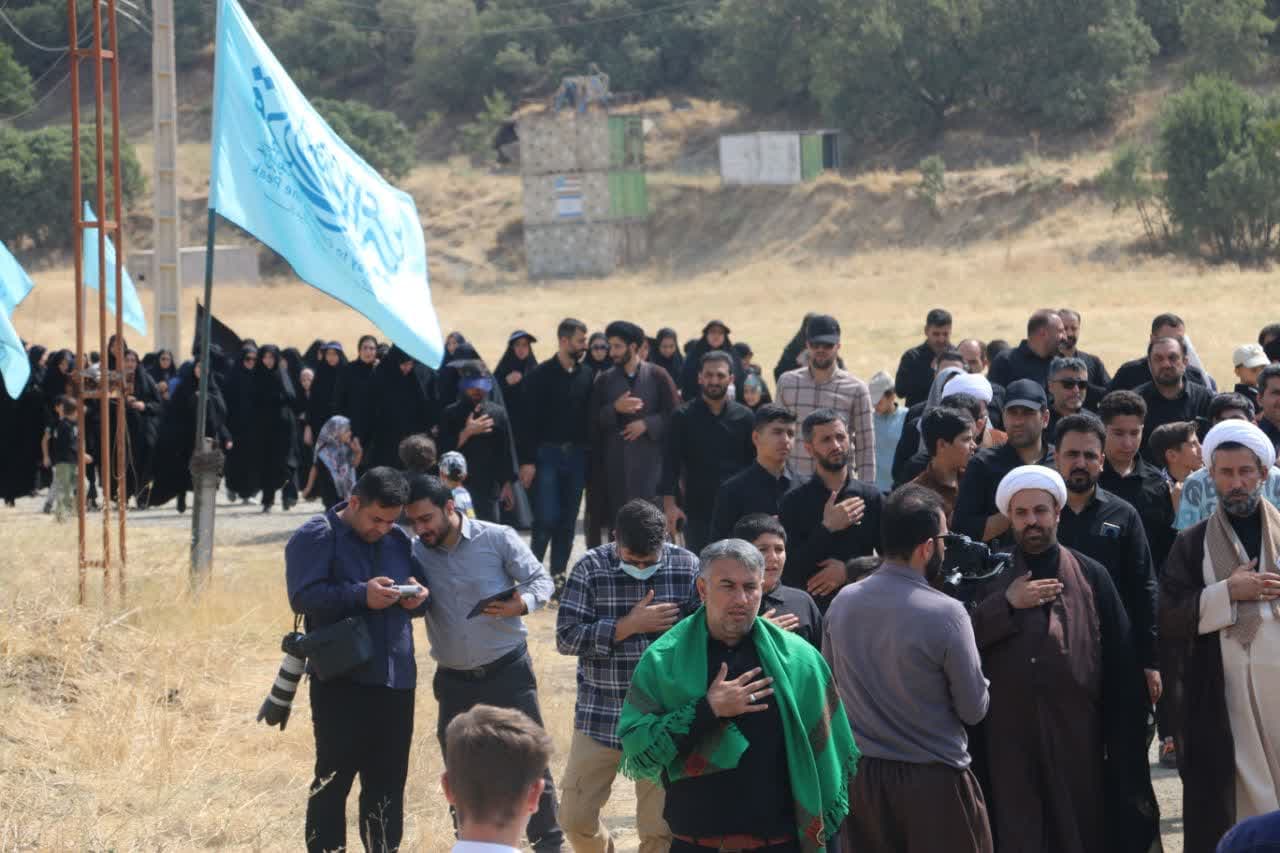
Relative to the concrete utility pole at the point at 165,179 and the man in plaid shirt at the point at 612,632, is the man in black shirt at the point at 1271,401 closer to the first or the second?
the man in plaid shirt at the point at 612,632

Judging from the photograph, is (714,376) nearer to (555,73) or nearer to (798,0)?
(798,0)

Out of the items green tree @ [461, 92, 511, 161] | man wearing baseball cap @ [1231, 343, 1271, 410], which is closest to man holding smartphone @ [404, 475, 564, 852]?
man wearing baseball cap @ [1231, 343, 1271, 410]

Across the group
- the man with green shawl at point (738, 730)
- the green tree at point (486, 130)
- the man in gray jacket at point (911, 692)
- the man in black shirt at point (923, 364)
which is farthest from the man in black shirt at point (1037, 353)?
the green tree at point (486, 130)

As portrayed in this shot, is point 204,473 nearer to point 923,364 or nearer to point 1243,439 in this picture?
point 923,364

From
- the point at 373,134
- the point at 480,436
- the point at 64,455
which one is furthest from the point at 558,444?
the point at 373,134

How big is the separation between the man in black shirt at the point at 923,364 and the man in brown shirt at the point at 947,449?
17.9 ft

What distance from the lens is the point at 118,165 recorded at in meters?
9.54

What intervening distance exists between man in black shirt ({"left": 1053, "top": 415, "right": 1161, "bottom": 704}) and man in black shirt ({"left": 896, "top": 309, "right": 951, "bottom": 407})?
6187 millimetres

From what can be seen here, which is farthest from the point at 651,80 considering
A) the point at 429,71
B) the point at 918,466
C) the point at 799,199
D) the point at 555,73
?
the point at 918,466

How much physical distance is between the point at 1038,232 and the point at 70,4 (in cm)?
5498

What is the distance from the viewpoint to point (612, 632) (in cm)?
606

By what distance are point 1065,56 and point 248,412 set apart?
6433 centimetres

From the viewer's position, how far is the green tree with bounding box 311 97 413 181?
270 feet

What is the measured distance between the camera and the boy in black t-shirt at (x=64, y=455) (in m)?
17.4
